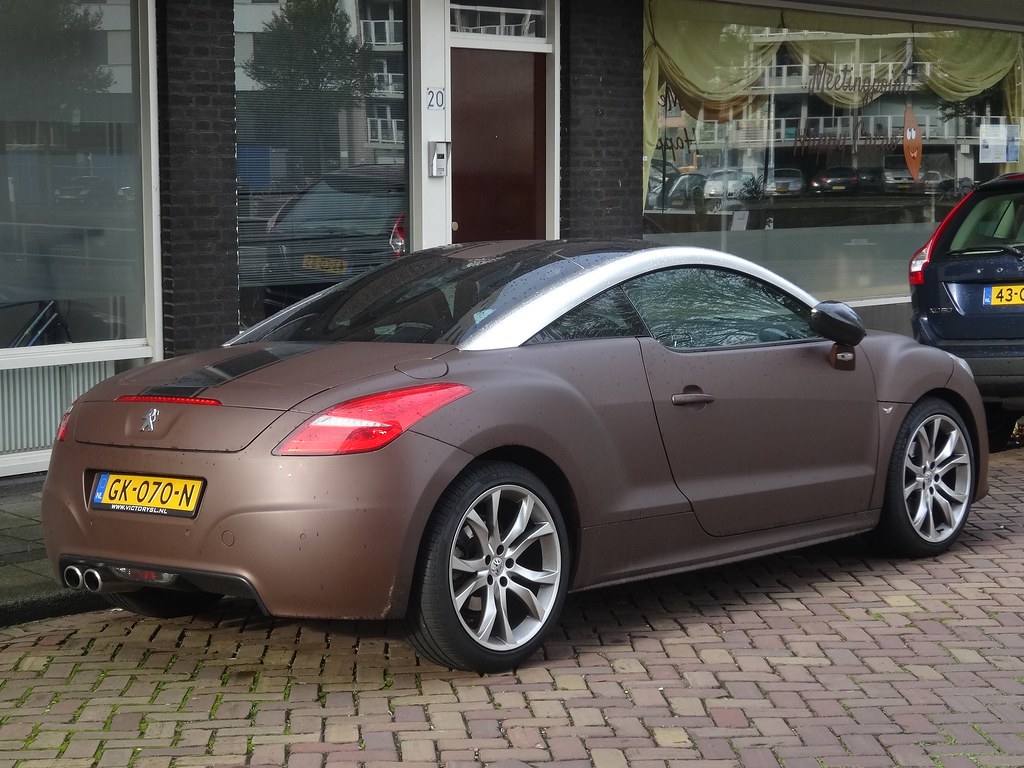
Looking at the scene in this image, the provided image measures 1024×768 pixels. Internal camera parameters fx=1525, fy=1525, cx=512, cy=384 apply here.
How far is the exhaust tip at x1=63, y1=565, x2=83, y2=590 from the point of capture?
5262 millimetres

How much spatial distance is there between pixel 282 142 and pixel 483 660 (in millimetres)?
5739

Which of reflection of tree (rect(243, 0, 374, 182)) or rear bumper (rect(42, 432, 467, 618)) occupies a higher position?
reflection of tree (rect(243, 0, 374, 182))

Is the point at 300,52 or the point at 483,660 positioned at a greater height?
the point at 300,52

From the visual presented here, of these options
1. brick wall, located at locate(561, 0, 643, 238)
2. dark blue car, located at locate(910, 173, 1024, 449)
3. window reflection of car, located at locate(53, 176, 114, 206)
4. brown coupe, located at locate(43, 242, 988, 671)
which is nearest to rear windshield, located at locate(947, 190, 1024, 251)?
dark blue car, located at locate(910, 173, 1024, 449)

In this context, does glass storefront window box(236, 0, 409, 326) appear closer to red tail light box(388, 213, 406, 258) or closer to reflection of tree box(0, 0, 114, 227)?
red tail light box(388, 213, 406, 258)

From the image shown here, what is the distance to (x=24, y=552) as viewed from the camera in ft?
22.9

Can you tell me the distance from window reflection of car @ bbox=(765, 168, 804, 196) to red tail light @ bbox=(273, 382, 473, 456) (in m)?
9.44

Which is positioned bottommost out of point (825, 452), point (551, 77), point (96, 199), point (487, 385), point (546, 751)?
point (546, 751)

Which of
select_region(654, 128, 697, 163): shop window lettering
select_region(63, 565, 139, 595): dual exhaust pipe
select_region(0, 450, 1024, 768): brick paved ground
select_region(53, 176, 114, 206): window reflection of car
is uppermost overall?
select_region(654, 128, 697, 163): shop window lettering

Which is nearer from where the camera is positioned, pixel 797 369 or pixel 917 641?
pixel 917 641

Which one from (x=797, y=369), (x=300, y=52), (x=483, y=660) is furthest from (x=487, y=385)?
(x=300, y=52)

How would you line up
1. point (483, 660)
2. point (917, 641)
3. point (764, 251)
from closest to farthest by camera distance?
point (483, 660)
point (917, 641)
point (764, 251)

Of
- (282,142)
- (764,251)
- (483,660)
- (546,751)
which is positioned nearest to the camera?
(546,751)

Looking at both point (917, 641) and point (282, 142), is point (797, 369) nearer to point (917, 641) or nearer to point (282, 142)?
point (917, 641)
